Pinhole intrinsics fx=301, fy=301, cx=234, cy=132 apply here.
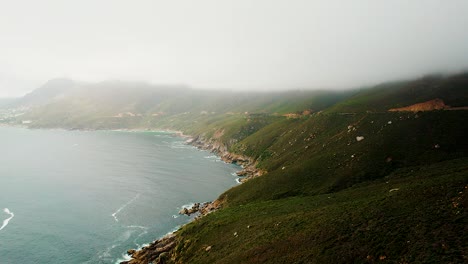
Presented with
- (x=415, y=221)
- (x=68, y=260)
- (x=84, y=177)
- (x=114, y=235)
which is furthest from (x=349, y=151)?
(x=84, y=177)

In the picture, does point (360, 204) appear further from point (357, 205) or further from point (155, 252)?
point (155, 252)

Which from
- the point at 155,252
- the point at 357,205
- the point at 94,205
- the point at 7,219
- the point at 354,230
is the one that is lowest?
the point at 94,205

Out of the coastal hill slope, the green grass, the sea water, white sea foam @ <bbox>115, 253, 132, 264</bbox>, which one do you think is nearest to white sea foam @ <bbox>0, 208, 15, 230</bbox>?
the sea water

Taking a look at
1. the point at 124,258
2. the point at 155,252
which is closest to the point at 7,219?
the point at 124,258

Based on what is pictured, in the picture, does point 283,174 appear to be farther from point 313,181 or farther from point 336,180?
point 336,180

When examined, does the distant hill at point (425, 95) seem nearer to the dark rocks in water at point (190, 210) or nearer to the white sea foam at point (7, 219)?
the dark rocks in water at point (190, 210)

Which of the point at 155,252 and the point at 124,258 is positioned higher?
the point at 155,252

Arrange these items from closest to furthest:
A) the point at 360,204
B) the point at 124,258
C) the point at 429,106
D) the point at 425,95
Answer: the point at 360,204 → the point at 124,258 → the point at 429,106 → the point at 425,95

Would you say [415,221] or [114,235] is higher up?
[415,221]
